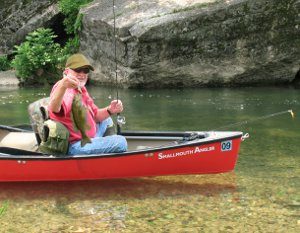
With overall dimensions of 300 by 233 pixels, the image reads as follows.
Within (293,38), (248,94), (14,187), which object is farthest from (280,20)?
(14,187)

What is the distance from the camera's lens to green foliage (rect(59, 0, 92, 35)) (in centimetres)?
2048

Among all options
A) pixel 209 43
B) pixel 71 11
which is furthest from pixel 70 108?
pixel 71 11

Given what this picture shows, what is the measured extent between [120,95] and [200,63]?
8.99 ft

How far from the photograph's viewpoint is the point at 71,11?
20.6m

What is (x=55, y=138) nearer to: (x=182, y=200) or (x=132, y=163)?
(x=132, y=163)

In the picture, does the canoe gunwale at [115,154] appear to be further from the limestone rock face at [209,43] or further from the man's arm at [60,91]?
the limestone rock face at [209,43]

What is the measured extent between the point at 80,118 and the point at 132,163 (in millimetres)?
882

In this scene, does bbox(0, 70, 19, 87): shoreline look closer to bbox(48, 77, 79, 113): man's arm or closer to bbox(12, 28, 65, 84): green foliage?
bbox(12, 28, 65, 84): green foliage

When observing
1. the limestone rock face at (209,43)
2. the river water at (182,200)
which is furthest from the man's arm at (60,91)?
the limestone rock face at (209,43)

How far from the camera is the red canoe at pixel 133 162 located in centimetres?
673

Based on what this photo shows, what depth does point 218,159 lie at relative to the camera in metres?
6.95

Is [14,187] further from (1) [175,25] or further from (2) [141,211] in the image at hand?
(1) [175,25]

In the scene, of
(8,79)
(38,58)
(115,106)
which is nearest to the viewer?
(115,106)

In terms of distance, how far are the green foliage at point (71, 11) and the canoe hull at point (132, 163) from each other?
13749 mm
